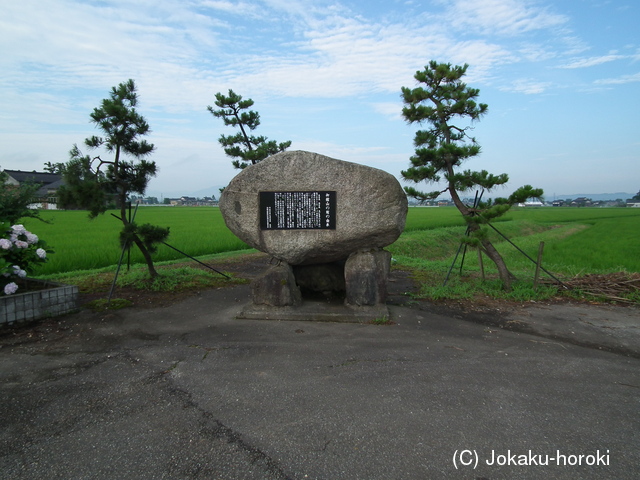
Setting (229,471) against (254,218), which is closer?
(229,471)

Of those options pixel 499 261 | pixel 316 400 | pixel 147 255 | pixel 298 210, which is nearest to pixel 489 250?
pixel 499 261

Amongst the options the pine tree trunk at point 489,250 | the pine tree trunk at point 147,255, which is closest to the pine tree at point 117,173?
the pine tree trunk at point 147,255

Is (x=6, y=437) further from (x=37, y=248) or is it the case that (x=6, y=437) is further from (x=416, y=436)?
(x=37, y=248)

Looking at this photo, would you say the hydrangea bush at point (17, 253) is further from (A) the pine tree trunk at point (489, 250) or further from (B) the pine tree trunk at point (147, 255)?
(A) the pine tree trunk at point (489, 250)

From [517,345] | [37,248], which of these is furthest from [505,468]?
[37,248]

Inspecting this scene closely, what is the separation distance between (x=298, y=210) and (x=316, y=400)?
327 cm

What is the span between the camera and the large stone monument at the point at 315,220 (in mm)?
5859

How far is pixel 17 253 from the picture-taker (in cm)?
568

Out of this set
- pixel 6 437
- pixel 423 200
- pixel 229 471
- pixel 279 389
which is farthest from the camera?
pixel 423 200

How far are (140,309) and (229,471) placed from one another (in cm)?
436

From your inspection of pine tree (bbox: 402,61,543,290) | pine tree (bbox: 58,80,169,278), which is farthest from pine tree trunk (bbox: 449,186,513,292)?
pine tree (bbox: 58,80,169,278)

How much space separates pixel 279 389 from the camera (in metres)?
3.54

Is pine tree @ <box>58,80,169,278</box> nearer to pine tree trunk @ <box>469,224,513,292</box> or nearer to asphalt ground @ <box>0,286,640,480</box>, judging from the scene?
asphalt ground @ <box>0,286,640,480</box>

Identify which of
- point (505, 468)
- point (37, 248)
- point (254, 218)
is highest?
point (254, 218)
